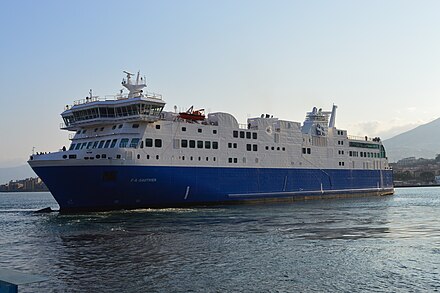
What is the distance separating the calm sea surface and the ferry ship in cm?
508

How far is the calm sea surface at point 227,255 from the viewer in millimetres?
13727

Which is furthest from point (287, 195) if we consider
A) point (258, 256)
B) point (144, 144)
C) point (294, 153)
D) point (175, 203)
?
point (258, 256)

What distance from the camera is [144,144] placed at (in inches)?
1489

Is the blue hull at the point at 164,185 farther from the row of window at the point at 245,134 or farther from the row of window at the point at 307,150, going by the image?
the row of window at the point at 245,134

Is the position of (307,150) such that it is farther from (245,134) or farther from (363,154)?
(363,154)

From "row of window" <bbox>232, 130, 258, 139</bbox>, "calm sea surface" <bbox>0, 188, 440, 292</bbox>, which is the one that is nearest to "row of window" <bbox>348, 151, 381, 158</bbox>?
"row of window" <bbox>232, 130, 258, 139</bbox>

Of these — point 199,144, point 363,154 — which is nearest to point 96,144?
point 199,144

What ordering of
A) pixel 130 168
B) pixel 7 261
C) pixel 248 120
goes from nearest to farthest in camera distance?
pixel 7 261, pixel 130 168, pixel 248 120

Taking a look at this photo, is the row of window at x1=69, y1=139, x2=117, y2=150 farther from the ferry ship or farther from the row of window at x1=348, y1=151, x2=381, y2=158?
the row of window at x1=348, y1=151, x2=381, y2=158

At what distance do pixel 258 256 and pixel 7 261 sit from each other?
941 centimetres

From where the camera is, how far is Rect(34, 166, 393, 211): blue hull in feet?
115

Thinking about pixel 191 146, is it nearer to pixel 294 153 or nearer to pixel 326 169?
pixel 294 153

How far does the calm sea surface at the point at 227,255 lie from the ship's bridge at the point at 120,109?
34.6 feet

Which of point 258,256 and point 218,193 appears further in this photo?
point 218,193
